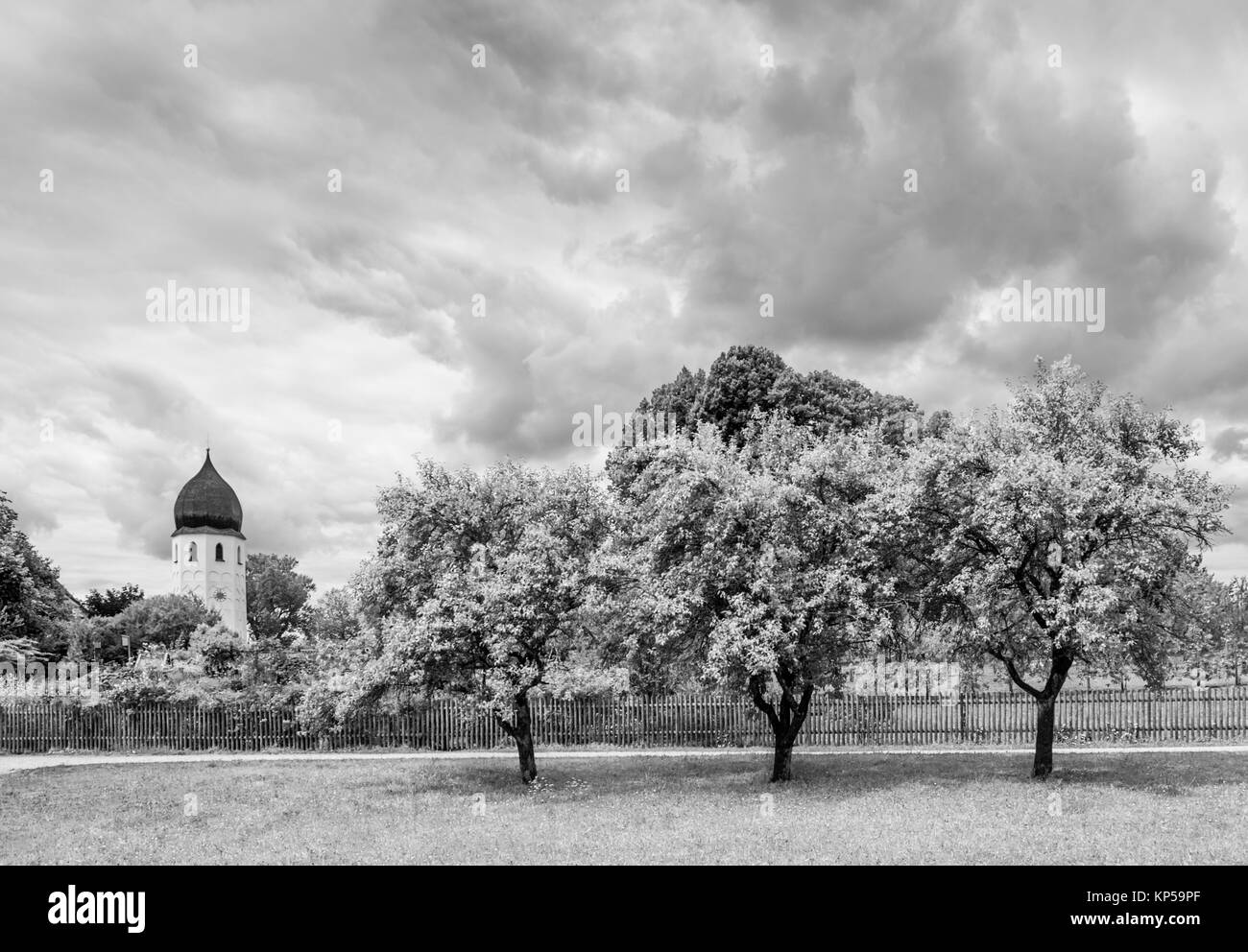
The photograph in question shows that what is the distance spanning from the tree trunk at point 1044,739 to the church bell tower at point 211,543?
95.9m

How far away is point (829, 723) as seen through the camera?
31.5m

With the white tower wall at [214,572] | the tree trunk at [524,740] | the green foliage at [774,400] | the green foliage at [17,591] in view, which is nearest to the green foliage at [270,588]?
the white tower wall at [214,572]

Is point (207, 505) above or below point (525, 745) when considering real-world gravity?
above

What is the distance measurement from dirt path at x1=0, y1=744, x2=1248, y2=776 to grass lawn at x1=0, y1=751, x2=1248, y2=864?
1.21m

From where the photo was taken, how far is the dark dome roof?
10744 centimetres

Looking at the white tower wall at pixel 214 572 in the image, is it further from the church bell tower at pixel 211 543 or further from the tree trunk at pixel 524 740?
the tree trunk at pixel 524 740

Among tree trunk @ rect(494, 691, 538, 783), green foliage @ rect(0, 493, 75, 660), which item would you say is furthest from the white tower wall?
tree trunk @ rect(494, 691, 538, 783)

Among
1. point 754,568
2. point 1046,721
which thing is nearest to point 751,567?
point 754,568

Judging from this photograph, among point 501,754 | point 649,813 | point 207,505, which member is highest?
point 207,505

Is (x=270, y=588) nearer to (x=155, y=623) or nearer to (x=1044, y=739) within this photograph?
(x=155, y=623)

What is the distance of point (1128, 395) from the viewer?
2294 cm

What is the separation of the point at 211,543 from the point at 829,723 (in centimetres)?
9293

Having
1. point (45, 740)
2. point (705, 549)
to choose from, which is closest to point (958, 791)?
point (705, 549)
